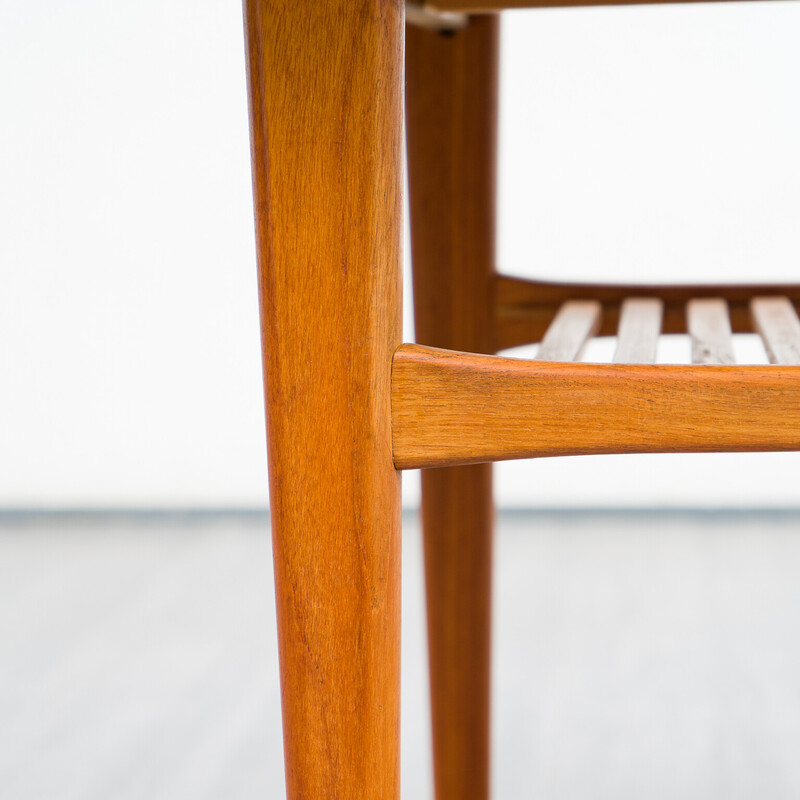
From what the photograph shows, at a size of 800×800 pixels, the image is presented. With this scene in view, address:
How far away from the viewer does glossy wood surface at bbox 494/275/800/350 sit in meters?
0.59

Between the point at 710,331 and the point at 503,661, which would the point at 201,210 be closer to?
the point at 503,661

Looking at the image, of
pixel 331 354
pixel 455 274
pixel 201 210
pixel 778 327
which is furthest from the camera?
pixel 201 210

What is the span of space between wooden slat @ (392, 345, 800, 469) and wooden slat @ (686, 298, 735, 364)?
67 millimetres

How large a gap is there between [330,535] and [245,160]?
152 cm

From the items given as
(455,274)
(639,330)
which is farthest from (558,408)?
(455,274)

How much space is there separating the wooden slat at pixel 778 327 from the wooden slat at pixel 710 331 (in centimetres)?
1

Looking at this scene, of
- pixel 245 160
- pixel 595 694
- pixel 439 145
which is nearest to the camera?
pixel 439 145

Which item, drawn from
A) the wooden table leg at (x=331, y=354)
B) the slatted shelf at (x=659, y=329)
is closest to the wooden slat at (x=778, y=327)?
the slatted shelf at (x=659, y=329)

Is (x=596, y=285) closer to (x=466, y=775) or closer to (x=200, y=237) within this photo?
(x=466, y=775)

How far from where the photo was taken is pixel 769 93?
1.61 meters

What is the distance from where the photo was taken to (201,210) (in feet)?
5.58

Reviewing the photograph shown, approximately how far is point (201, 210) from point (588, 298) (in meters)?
1.19

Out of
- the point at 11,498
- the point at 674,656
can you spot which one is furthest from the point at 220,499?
the point at 674,656

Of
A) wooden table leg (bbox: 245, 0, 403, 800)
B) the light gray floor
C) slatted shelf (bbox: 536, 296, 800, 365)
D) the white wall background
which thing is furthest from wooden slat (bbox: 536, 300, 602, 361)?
the white wall background
